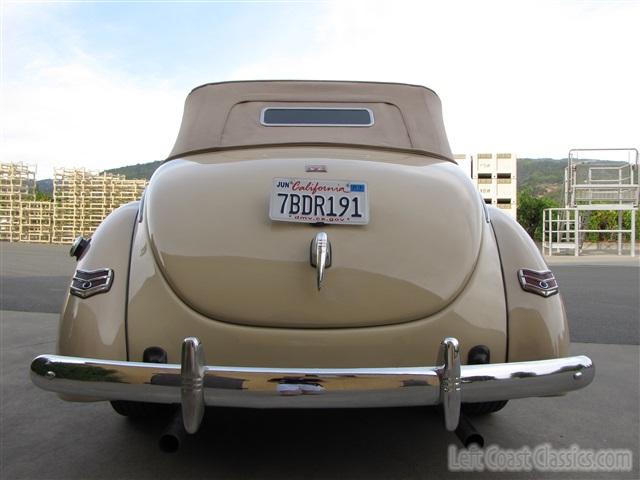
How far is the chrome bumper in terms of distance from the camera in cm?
177

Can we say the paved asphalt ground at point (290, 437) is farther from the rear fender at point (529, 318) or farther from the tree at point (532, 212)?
the tree at point (532, 212)

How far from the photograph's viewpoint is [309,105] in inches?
124

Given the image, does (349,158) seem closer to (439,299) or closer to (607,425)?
(439,299)

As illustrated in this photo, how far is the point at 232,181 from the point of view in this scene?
233 cm

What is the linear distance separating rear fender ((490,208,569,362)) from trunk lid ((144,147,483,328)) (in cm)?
19

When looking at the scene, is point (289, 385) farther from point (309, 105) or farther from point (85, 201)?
point (85, 201)

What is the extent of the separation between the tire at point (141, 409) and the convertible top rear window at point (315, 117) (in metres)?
1.59

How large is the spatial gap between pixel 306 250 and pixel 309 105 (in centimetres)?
134

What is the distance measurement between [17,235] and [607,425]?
3373 cm

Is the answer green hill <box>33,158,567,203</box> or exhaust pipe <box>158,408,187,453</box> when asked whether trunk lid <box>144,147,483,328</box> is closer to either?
exhaust pipe <box>158,408,187,453</box>

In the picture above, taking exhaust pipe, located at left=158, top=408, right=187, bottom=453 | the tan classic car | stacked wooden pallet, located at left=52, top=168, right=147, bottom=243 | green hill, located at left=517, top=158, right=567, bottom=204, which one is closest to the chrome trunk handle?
the tan classic car

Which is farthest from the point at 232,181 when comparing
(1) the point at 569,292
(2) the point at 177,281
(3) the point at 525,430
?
(1) the point at 569,292

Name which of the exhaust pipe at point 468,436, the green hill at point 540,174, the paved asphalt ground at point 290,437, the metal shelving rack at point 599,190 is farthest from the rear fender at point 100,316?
the green hill at point 540,174

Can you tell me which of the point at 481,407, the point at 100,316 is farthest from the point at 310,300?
the point at 481,407
